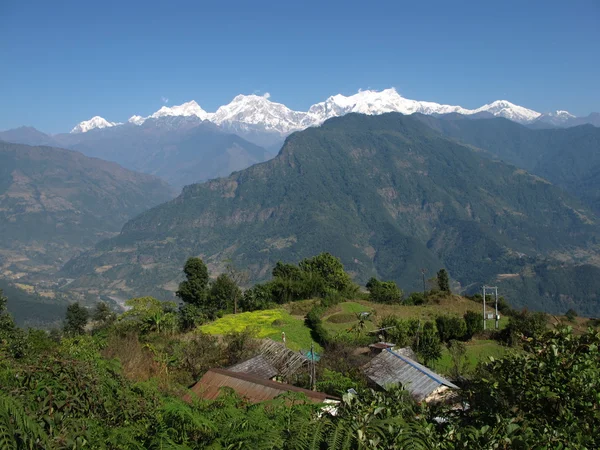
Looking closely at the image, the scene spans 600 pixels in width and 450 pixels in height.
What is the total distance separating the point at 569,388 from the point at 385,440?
8.13 feet

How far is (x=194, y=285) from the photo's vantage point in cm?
5250

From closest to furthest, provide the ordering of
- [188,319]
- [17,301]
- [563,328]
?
[563,328] → [188,319] → [17,301]

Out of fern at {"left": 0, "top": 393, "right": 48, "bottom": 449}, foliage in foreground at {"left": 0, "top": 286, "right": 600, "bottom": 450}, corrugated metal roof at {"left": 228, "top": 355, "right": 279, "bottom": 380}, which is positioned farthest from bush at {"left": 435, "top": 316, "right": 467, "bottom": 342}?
fern at {"left": 0, "top": 393, "right": 48, "bottom": 449}

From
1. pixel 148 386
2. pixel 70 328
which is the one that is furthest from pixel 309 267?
pixel 148 386

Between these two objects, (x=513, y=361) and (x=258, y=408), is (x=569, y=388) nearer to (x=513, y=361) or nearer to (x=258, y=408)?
(x=513, y=361)

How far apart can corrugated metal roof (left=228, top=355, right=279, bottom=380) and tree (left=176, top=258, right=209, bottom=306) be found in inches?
1141

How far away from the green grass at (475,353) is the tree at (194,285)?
28.0 m

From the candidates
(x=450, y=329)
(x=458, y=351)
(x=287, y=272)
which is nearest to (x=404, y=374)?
(x=458, y=351)

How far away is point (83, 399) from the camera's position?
18.7ft

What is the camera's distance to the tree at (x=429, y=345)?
31.3 metres

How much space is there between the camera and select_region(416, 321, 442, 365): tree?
103 feet

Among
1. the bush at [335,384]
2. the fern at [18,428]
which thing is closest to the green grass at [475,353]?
the bush at [335,384]

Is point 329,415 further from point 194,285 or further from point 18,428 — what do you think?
point 194,285

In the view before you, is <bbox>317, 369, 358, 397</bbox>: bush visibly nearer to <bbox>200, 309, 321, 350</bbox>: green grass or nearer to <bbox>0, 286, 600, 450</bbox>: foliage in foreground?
<bbox>0, 286, 600, 450</bbox>: foliage in foreground
